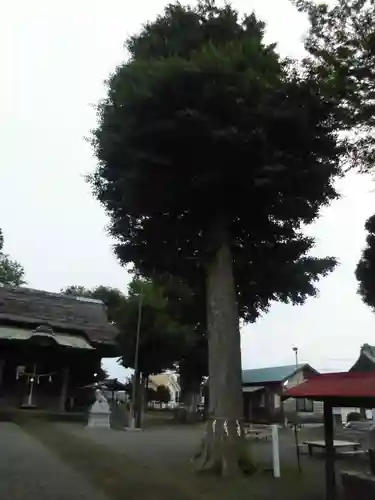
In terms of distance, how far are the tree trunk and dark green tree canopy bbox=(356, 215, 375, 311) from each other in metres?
3.48

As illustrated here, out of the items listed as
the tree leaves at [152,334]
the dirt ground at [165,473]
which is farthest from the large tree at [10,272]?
the dirt ground at [165,473]

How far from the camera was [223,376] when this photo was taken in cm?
935

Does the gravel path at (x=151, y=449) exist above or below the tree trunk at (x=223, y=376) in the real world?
below

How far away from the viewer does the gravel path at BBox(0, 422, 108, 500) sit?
20.9ft

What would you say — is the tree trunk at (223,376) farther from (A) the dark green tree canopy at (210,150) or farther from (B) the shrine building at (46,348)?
(B) the shrine building at (46,348)

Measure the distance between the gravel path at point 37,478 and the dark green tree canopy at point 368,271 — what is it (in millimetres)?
7932

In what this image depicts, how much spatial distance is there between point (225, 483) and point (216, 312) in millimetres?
3114

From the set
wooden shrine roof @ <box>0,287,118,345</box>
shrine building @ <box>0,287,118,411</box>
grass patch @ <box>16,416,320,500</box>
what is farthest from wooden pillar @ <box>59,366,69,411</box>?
grass patch @ <box>16,416,320,500</box>

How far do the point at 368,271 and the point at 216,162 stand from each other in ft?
17.0

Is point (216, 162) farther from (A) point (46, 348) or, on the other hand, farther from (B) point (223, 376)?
(A) point (46, 348)

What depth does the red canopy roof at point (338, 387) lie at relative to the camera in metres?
6.17

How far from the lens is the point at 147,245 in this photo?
1177cm

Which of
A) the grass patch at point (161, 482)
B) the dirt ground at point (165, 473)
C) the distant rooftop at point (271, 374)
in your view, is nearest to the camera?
the grass patch at point (161, 482)

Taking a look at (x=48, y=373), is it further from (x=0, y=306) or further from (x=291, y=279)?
(x=291, y=279)
